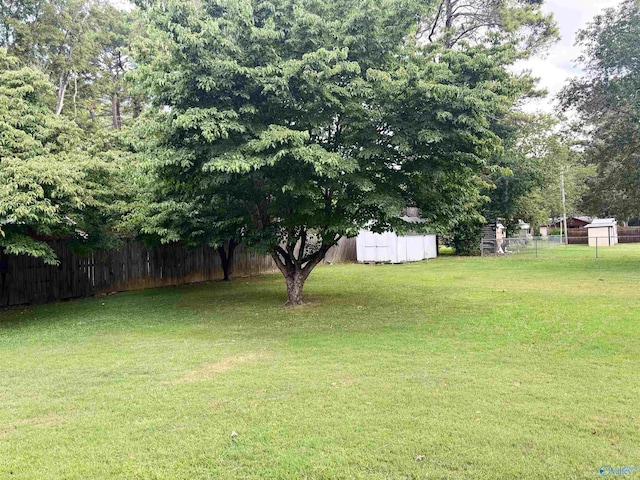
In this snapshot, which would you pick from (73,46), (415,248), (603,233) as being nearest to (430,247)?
(415,248)

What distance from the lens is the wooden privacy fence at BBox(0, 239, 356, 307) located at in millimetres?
10750

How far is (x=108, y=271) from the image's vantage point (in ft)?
42.0

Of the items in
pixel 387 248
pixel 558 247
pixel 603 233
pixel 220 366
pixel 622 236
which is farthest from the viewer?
pixel 622 236

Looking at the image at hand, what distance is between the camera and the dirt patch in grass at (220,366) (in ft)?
16.2

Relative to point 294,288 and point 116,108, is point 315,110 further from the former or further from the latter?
point 116,108

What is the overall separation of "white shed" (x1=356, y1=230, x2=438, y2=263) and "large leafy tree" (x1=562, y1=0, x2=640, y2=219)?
312 inches

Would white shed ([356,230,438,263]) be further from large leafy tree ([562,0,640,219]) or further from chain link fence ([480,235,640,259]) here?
large leafy tree ([562,0,640,219])

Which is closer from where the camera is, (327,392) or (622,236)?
(327,392)

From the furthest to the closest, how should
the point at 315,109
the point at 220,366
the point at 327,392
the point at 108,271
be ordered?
the point at 108,271, the point at 315,109, the point at 220,366, the point at 327,392

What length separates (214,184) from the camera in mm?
8008

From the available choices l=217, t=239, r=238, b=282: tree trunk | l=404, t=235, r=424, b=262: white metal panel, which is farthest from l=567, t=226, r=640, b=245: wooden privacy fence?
l=217, t=239, r=238, b=282: tree trunk

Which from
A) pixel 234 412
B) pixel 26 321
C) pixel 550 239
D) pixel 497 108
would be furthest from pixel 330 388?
pixel 550 239

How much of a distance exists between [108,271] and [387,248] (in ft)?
40.4

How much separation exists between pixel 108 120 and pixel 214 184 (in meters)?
25.0
